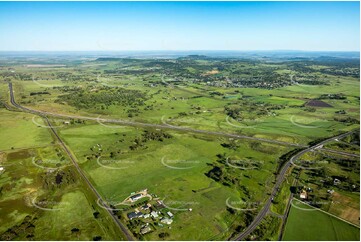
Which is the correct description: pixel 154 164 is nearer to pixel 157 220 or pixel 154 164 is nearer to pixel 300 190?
pixel 157 220

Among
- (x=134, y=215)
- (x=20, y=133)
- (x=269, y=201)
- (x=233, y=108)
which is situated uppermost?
(x=233, y=108)

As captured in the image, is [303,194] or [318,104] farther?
[318,104]

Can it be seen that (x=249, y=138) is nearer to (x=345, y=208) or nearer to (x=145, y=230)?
(x=345, y=208)

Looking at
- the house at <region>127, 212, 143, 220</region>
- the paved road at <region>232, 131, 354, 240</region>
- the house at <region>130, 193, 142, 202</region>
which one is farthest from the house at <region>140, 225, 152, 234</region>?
the paved road at <region>232, 131, 354, 240</region>

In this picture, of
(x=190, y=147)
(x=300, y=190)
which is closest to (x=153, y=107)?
(x=190, y=147)

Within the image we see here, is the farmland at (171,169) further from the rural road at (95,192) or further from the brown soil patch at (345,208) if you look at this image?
the rural road at (95,192)

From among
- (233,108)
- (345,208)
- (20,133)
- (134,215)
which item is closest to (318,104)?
(233,108)

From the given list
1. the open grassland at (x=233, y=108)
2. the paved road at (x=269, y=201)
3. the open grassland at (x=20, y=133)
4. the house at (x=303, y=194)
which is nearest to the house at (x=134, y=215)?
the paved road at (x=269, y=201)

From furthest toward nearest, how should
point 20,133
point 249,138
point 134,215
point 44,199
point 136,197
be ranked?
1. point 20,133
2. point 249,138
3. point 136,197
4. point 44,199
5. point 134,215
